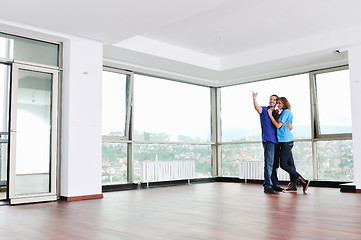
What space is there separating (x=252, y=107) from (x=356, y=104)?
3.01m

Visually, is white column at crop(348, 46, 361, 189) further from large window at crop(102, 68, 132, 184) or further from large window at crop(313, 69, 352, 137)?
large window at crop(102, 68, 132, 184)

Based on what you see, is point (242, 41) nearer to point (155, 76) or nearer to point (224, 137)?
point (155, 76)

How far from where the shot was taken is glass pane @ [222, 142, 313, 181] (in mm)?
7789

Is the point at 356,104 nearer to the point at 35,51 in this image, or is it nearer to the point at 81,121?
the point at 81,121

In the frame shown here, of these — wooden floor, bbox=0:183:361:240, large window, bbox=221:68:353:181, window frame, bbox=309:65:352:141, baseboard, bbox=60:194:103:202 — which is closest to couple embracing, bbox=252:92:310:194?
→ wooden floor, bbox=0:183:361:240

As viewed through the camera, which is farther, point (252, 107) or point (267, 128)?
point (252, 107)

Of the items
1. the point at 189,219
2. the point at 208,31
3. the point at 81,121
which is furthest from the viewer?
the point at 208,31

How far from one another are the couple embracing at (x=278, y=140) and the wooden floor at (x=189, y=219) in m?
0.73

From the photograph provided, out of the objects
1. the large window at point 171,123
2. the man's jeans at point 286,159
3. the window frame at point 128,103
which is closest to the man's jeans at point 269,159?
the man's jeans at point 286,159

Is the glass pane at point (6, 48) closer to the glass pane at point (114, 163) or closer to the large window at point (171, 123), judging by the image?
the glass pane at point (114, 163)

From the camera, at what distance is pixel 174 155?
337 inches

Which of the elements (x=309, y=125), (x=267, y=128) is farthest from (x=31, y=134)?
(x=309, y=125)

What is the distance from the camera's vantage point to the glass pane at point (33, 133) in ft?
17.1

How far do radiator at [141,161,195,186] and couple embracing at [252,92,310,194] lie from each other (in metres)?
2.59
